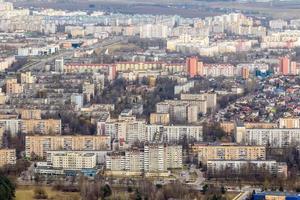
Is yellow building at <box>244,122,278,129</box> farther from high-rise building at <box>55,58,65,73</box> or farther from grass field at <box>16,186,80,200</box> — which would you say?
high-rise building at <box>55,58,65,73</box>

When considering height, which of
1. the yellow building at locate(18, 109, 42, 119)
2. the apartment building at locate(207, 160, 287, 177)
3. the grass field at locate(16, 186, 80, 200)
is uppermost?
the yellow building at locate(18, 109, 42, 119)

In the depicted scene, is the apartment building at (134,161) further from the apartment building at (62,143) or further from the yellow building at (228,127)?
the yellow building at (228,127)

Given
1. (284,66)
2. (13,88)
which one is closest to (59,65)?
(13,88)

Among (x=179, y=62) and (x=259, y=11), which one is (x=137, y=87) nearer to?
(x=179, y=62)

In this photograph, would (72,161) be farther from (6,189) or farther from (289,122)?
(289,122)

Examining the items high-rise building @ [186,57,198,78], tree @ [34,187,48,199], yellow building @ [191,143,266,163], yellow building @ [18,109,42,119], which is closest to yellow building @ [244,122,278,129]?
yellow building @ [191,143,266,163]
